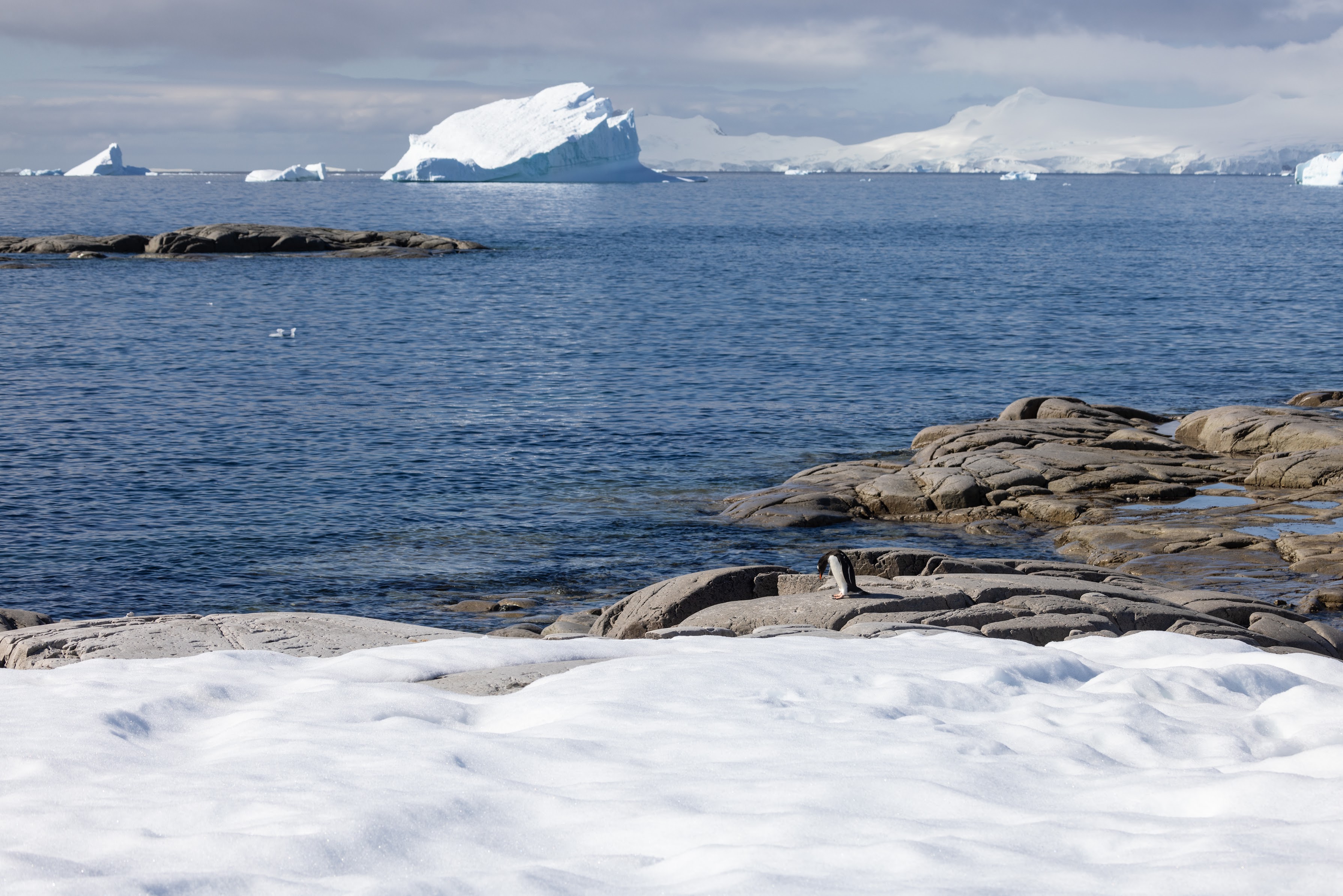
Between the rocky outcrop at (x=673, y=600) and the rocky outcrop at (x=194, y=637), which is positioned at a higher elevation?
the rocky outcrop at (x=194, y=637)

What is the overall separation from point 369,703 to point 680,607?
5.50m

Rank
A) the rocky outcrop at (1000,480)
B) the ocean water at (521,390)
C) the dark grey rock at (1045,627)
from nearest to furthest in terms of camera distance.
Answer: the dark grey rock at (1045,627), the ocean water at (521,390), the rocky outcrop at (1000,480)

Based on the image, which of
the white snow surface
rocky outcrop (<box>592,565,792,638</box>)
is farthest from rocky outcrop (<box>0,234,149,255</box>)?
the white snow surface

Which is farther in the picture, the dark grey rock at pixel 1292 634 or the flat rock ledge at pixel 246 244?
the flat rock ledge at pixel 246 244

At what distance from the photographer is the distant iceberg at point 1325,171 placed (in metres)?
Result: 178

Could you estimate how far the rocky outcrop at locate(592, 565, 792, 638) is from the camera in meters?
13.4

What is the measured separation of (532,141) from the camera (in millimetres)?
152500

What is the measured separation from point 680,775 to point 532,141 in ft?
503

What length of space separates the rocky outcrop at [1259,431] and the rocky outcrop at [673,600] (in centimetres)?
1490

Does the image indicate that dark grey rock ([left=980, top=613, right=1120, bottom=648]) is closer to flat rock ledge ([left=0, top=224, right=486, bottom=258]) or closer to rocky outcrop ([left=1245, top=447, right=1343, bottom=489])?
rocky outcrop ([left=1245, top=447, right=1343, bottom=489])

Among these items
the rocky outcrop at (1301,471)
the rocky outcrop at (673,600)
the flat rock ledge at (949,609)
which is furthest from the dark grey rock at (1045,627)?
the rocky outcrop at (1301,471)

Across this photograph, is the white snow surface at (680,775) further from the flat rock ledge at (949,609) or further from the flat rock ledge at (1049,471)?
the flat rock ledge at (1049,471)

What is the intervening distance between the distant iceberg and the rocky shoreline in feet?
588

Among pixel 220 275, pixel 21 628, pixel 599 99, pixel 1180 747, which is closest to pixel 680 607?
pixel 1180 747
